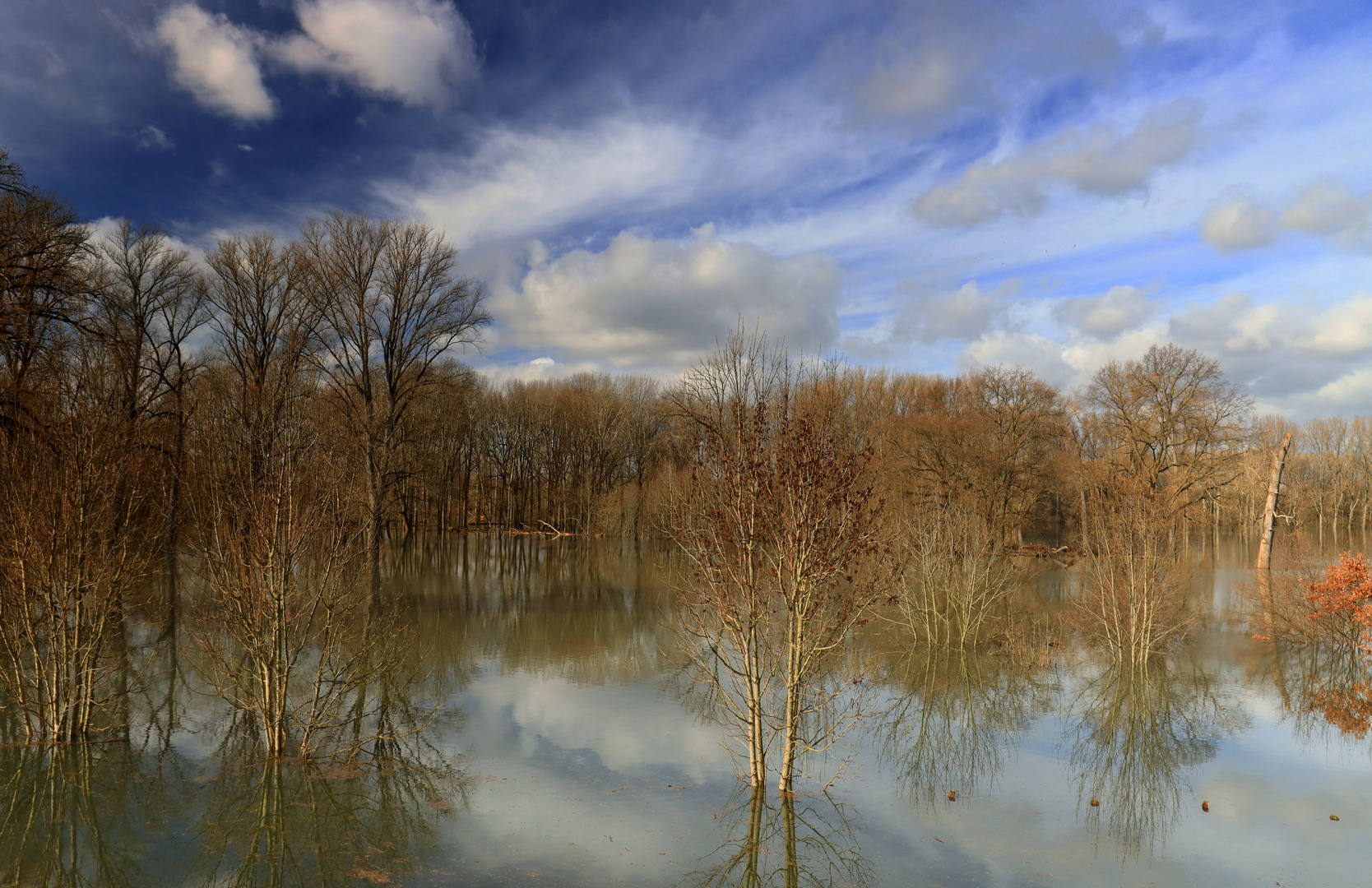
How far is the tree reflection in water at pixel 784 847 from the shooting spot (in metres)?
6.82

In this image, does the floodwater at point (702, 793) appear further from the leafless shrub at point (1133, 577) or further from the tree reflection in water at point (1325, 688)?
the leafless shrub at point (1133, 577)

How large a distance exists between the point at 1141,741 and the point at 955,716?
2.58m

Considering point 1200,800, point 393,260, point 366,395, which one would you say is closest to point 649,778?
point 1200,800

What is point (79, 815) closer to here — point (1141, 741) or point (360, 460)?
point (1141, 741)

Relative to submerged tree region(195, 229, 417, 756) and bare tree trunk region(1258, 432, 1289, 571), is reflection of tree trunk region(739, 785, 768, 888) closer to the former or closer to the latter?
submerged tree region(195, 229, 417, 756)

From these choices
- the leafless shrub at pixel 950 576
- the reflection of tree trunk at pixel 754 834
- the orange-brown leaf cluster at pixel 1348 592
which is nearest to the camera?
the reflection of tree trunk at pixel 754 834

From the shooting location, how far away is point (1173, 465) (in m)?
30.6

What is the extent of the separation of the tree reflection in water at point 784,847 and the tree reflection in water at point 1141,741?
8.77 ft

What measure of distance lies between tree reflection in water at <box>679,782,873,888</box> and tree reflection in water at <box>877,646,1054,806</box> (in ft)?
4.63

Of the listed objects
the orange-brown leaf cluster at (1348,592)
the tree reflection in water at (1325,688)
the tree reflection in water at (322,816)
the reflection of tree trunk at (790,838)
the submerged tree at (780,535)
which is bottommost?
the tree reflection in water at (1325,688)

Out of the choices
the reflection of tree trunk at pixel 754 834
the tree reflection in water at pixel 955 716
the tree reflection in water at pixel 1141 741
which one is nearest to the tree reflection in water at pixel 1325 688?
the tree reflection in water at pixel 1141 741

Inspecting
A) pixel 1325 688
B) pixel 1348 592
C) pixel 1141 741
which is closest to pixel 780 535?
pixel 1141 741

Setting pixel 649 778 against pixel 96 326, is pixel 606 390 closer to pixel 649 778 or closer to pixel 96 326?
pixel 96 326

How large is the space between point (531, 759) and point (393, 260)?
61.8 feet
